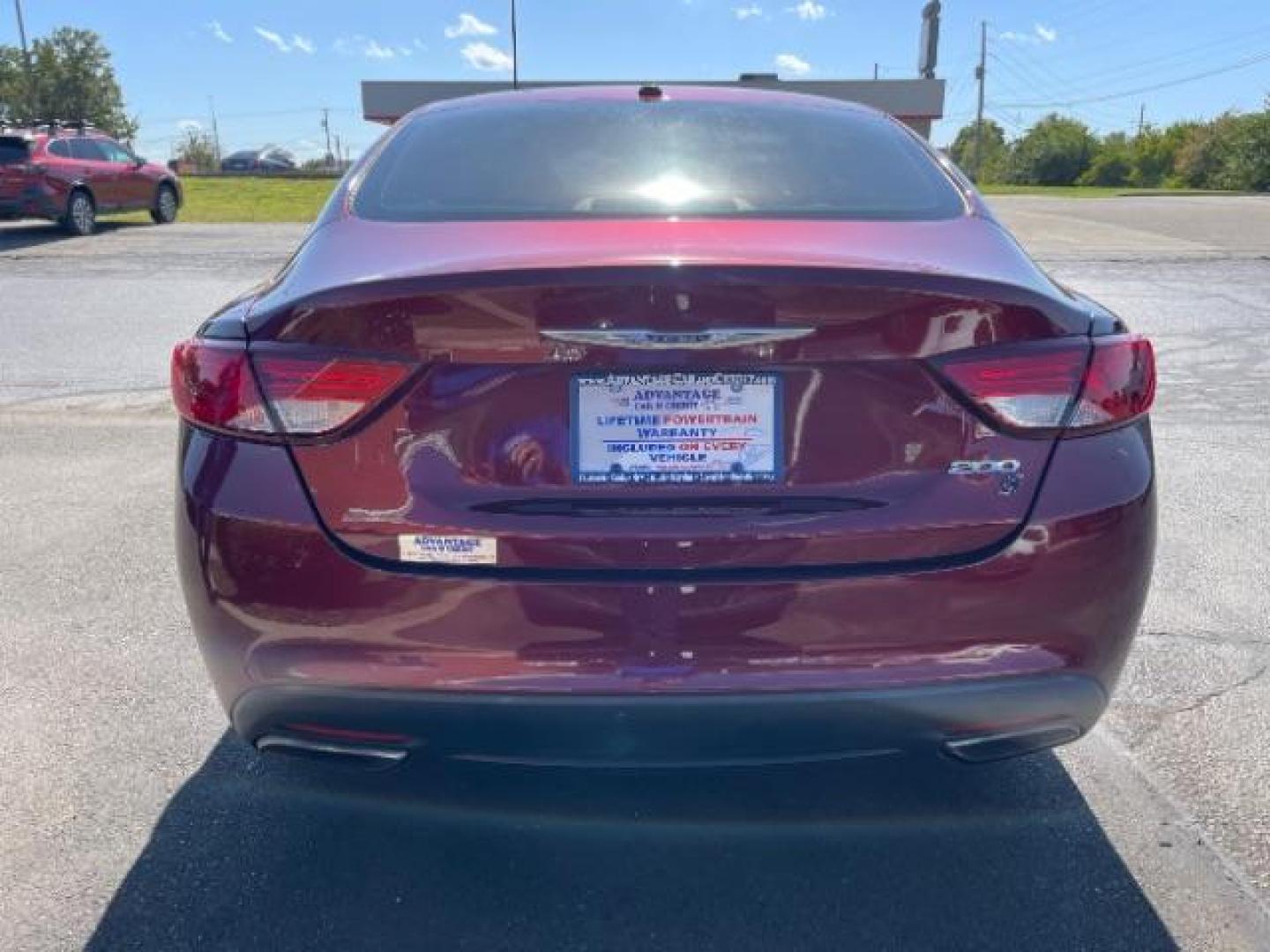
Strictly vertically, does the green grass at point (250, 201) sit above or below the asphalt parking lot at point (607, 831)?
above

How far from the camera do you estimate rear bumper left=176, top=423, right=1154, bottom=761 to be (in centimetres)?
195

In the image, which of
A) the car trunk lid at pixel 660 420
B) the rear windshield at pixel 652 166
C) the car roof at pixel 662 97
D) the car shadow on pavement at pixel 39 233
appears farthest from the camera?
the car shadow on pavement at pixel 39 233

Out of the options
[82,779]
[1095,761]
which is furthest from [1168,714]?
[82,779]

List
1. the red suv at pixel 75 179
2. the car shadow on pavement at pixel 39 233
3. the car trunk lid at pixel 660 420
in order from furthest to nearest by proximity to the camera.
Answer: the red suv at pixel 75 179 < the car shadow on pavement at pixel 39 233 < the car trunk lid at pixel 660 420

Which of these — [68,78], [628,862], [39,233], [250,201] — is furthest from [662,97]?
[68,78]

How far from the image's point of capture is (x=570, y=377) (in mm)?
1912

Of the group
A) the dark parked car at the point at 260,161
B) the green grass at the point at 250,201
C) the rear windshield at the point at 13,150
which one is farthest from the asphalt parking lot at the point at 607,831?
the dark parked car at the point at 260,161

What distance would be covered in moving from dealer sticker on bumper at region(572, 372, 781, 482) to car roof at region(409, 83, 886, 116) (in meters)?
1.60

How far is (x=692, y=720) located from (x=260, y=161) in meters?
64.5

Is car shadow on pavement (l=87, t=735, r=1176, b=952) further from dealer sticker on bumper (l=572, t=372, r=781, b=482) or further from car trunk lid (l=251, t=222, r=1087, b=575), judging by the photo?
dealer sticker on bumper (l=572, t=372, r=781, b=482)

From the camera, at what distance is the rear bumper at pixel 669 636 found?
1.95 m

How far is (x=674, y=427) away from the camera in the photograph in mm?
1917

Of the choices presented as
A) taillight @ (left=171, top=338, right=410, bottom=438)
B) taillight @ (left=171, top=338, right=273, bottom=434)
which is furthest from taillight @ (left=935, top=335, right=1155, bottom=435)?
taillight @ (left=171, top=338, right=273, bottom=434)

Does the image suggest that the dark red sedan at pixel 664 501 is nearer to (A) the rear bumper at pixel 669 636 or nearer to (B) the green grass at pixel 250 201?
(A) the rear bumper at pixel 669 636
